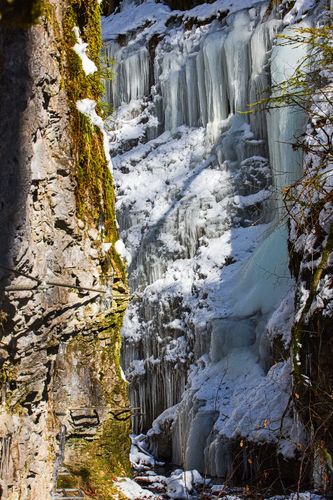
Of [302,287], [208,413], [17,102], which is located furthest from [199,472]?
[17,102]

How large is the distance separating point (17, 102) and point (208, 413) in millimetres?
8551

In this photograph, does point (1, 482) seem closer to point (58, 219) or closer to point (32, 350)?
point (32, 350)

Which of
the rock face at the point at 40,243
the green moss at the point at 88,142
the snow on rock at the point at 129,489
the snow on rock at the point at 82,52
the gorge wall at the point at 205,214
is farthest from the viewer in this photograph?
the gorge wall at the point at 205,214

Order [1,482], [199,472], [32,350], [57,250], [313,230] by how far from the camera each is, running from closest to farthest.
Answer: [1,482]
[32,350]
[57,250]
[313,230]
[199,472]

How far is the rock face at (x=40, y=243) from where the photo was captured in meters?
3.83

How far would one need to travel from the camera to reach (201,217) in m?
15.2

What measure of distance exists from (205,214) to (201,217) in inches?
3.9

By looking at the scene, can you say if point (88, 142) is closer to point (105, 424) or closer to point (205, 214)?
point (105, 424)

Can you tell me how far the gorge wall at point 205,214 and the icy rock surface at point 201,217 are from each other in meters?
0.03

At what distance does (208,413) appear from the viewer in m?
11.7

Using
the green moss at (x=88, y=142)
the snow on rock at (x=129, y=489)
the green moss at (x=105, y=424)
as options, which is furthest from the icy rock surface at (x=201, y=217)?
the green moss at (x=88, y=142)

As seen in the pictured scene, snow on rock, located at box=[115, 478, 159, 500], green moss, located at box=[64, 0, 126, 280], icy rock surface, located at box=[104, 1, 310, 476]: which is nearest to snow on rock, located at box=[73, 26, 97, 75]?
green moss, located at box=[64, 0, 126, 280]

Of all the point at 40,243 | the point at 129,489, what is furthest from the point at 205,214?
the point at 40,243

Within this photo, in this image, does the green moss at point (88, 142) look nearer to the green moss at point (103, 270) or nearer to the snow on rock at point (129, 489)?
the green moss at point (103, 270)
